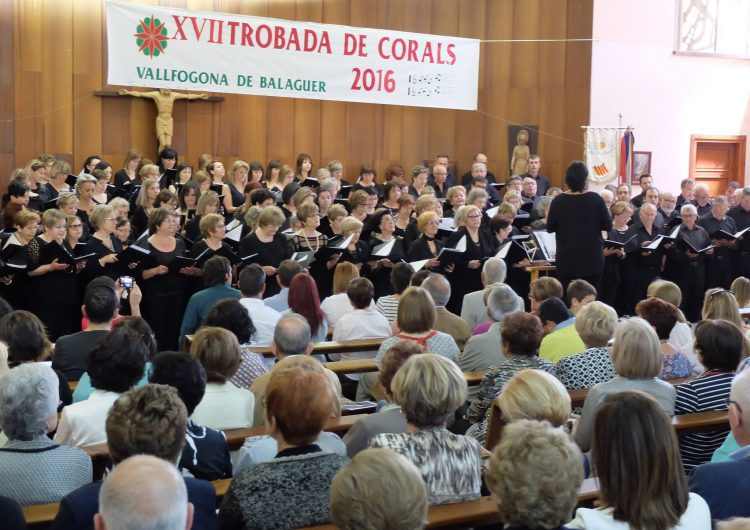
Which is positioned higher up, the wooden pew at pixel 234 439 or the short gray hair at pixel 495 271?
the short gray hair at pixel 495 271

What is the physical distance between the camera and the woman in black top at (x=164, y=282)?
739 centimetres

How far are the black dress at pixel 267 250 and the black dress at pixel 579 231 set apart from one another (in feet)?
7.26

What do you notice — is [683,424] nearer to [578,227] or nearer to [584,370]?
[584,370]

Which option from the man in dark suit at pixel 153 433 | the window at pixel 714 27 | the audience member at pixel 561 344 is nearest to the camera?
the man in dark suit at pixel 153 433

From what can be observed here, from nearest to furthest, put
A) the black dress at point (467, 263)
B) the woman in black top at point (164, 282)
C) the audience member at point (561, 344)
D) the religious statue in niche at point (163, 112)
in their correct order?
the audience member at point (561, 344) < the woman in black top at point (164, 282) < the black dress at point (467, 263) < the religious statue in niche at point (163, 112)

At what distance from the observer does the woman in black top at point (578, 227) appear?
7.62m

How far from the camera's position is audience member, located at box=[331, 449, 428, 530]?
80.3 inches

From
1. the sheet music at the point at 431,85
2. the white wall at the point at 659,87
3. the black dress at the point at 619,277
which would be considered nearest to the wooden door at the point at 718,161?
the white wall at the point at 659,87

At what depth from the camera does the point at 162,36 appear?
10.1m

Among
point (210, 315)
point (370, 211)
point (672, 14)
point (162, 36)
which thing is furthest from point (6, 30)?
point (672, 14)

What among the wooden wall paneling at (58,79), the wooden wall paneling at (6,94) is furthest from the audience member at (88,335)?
the wooden wall paneling at (58,79)

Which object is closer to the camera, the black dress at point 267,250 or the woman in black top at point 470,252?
the black dress at point 267,250

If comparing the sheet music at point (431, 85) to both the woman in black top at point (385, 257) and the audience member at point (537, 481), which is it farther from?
the audience member at point (537, 481)

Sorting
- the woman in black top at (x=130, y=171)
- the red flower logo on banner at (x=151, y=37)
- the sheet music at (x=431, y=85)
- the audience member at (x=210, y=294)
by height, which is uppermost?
the red flower logo on banner at (x=151, y=37)
